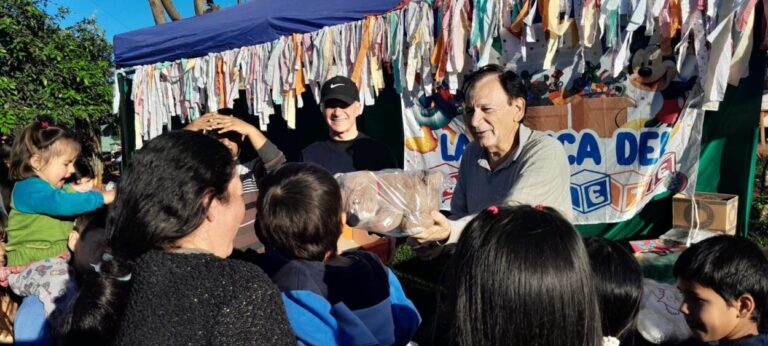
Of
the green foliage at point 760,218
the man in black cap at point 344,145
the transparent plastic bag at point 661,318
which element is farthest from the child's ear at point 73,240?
the green foliage at point 760,218

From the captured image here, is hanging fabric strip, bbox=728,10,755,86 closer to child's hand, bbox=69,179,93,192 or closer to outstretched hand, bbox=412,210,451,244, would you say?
outstretched hand, bbox=412,210,451,244

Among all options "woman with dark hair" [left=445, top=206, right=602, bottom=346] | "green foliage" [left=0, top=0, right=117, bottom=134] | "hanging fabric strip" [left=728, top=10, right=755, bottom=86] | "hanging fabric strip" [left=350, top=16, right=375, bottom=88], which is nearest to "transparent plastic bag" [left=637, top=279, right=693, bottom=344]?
"woman with dark hair" [left=445, top=206, right=602, bottom=346]

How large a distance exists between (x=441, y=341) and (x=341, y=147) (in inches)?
70.5

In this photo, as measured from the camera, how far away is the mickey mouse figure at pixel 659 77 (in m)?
3.44

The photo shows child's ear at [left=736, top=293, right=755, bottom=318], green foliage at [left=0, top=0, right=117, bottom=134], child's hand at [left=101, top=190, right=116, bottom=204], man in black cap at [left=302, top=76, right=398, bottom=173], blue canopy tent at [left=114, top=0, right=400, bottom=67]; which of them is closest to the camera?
child's ear at [left=736, top=293, right=755, bottom=318]

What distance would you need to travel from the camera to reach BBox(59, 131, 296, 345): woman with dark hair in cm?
100

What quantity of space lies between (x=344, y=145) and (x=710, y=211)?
2.48 m

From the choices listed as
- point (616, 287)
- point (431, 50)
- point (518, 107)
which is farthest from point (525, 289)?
point (431, 50)

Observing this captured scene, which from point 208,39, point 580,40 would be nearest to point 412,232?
point 580,40

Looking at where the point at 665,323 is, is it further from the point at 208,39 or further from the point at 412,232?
the point at 208,39

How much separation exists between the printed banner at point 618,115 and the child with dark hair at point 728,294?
1904 millimetres

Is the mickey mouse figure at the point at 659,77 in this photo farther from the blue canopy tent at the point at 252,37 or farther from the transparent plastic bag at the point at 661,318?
the blue canopy tent at the point at 252,37

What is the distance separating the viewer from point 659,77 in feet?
11.5

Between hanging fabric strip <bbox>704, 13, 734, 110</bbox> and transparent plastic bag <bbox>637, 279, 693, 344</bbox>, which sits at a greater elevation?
hanging fabric strip <bbox>704, 13, 734, 110</bbox>
